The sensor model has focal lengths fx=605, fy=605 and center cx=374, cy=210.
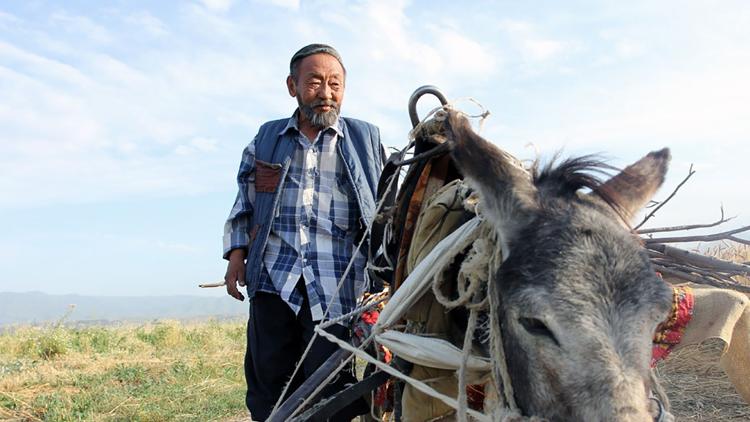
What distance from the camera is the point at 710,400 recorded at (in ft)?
17.7

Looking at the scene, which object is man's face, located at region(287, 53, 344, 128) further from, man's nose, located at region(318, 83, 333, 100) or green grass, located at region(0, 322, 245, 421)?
green grass, located at region(0, 322, 245, 421)

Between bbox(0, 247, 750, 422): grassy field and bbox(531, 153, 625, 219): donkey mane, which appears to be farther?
bbox(0, 247, 750, 422): grassy field

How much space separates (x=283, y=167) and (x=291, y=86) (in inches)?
26.2

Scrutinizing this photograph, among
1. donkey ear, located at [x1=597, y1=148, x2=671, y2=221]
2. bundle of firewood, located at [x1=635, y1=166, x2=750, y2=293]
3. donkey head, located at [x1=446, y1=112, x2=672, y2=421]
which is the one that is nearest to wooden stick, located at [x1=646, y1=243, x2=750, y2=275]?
bundle of firewood, located at [x1=635, y1=166, x2=750, y2=293]

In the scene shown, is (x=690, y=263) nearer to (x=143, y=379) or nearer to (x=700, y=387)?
(x=700, y=387)

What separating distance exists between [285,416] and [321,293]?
35.1 inches

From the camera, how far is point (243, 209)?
3906 millimetres

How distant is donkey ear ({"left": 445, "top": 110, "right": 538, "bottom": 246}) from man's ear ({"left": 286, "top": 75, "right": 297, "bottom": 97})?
223cm

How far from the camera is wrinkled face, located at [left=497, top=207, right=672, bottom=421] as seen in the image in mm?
1521

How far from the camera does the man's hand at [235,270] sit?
384 cm

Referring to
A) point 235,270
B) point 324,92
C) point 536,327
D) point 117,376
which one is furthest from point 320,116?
point 117,376

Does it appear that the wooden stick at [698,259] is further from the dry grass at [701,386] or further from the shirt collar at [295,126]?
the dry grass at [701,386]

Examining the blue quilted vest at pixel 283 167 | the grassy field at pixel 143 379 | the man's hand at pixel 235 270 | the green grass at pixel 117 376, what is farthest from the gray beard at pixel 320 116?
the green grass at pixel 117 376

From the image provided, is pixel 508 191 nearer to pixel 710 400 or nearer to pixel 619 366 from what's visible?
pixel 619 366
